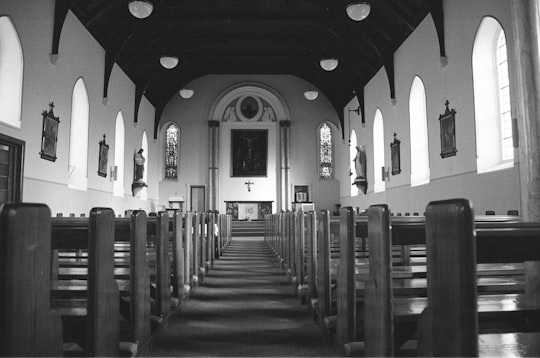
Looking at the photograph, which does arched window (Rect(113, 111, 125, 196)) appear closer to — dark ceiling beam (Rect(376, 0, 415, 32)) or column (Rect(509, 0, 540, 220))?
dark ceiling beam (Rect(376, 0, 415, 32))

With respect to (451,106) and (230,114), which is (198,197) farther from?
(451,106)

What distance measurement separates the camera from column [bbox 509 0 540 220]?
272 centimetres

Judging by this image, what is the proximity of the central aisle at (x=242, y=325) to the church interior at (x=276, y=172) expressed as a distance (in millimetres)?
26

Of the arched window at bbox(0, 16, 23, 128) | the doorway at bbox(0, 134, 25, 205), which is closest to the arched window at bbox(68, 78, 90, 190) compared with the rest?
the arched window at bbox(0, 16, 23, 128)

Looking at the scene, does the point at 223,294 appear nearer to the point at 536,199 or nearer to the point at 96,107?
the point at 536,199

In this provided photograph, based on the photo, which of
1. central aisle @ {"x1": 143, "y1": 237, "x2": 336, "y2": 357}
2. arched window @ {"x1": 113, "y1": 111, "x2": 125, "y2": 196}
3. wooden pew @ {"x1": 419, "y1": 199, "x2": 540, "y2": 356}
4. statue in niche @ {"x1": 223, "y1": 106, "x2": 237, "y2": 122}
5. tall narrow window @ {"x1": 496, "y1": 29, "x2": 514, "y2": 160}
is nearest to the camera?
wooden pew @ {"x1": 419, "y1": 199, "x2": 540, "y2": 356}

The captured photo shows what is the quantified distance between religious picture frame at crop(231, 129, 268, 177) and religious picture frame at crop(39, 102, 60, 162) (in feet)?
29.2

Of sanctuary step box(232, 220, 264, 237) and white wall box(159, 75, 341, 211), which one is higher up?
white wall box(159, 75, 341, 211)

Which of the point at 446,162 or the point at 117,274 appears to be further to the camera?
the point at 446,162

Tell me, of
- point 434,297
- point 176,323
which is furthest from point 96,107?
point 434,297

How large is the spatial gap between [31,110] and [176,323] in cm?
596

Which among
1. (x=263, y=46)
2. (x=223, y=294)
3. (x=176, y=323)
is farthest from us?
(x=263, y=46)

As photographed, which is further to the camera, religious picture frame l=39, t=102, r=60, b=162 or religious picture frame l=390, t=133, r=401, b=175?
religious picture frame l=390, t=133, r=401, b=175

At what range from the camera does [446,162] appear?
8422mm
